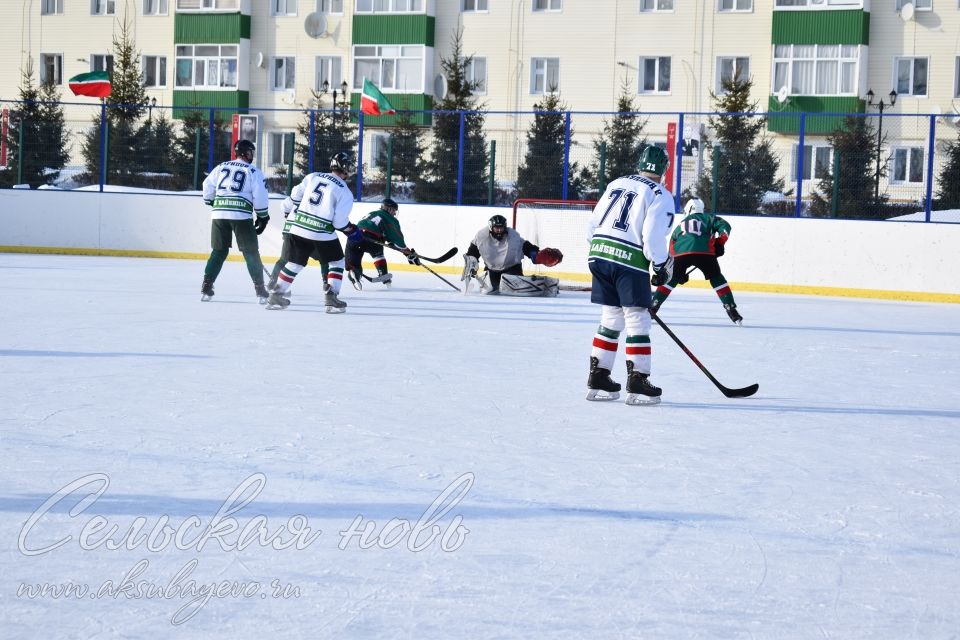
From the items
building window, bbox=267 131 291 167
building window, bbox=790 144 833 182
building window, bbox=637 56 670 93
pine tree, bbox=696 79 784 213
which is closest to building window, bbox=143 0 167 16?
Result: building window, bbox=637 56 670 93

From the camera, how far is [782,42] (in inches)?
1103

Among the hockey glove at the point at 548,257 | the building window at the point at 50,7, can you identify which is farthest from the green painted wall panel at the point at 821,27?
the building window at the point at 50,7

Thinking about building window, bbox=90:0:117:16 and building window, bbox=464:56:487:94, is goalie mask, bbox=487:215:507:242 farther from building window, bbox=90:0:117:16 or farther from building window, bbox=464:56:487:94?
building window, bbox=90:0:117:16

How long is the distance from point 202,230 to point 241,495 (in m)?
13.7

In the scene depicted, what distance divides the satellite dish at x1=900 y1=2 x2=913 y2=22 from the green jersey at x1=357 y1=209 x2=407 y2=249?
18063mm

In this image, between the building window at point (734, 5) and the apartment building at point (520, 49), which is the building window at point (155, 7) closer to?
the apartment building at point (520, 49)

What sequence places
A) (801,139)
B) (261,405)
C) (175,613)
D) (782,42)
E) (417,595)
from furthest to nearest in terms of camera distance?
(782,42)
(801,139)
(261,405)
(417,595)
(175,613)

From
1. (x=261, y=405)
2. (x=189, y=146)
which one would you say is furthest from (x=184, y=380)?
(x=189, y=146)

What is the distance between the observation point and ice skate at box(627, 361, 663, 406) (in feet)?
19.4

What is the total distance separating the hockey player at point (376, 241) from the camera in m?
12.8

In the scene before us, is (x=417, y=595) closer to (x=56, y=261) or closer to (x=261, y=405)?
(x=261, y=405)

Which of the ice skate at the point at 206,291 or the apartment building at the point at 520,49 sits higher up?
the apartment building at the point at 520,49

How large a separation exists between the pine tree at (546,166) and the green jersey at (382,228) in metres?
3.98

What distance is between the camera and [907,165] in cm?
1619
